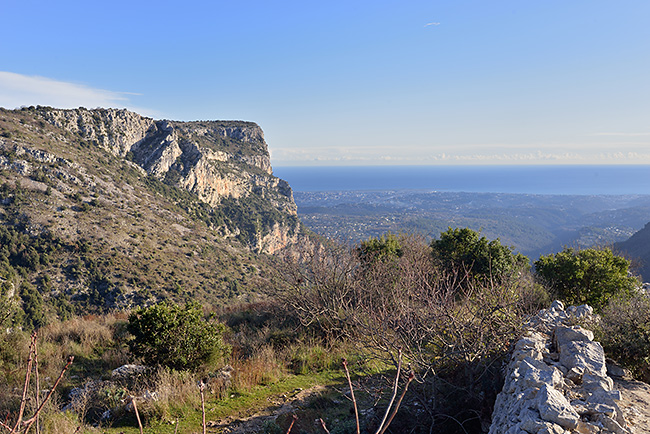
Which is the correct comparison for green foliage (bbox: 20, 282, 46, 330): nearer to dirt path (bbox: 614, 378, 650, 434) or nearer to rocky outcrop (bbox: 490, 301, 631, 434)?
rocky outcrop (bbox: 490, 301, 631, 434)

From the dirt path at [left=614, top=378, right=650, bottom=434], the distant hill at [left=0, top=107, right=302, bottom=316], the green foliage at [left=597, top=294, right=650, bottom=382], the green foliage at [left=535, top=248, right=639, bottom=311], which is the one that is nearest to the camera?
the dirt path at [left=614, top=378, right=650, bottom=434]

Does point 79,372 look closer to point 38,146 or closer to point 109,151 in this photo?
point 38,146

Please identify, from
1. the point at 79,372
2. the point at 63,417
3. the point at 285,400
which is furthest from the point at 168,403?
the point at 79,372

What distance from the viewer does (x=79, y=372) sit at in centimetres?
693

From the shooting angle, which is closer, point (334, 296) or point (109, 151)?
point (334, 296)

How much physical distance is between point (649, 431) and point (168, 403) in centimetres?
609

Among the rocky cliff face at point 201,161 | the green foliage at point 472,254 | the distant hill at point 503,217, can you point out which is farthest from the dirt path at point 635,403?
the rocky cliff face at point 201,161

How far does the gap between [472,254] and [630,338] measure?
22.4 ft

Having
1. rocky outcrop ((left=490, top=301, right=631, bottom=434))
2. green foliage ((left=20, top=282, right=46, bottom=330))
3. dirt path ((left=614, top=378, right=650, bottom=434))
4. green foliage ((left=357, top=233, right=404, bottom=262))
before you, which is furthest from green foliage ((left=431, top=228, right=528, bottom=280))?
green foliage ((left=20, top=282, right=46, bottom=330))

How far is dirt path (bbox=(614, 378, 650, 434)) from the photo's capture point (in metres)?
3.40

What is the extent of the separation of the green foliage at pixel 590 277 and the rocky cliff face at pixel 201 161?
Result: 48.6 metres

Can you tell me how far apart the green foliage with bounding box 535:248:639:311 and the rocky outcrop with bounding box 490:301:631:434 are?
659 cm

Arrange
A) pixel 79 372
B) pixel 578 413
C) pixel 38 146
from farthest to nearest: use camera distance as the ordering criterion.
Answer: pixel 38 146
pixel 79 372
pixel 578 413

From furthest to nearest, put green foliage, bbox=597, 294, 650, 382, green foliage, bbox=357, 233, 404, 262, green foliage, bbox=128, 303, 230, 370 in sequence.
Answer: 1. green foliage, bbox=357, 233, 404, 262
2. green foliage, bbox=128, 303, 230, 370
3. green foliage, bbox=597, 294, 650, 382
